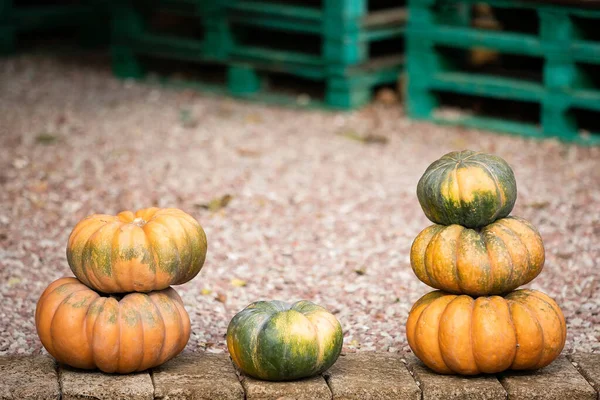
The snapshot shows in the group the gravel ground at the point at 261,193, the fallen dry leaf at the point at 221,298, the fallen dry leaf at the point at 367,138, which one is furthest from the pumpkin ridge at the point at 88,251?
the fallen dry leaf at the point at 367,138

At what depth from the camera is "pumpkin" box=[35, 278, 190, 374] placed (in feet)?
11.6

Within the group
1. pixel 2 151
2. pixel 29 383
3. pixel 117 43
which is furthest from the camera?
pixel 117 43

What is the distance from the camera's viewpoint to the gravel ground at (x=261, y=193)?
15.2ft

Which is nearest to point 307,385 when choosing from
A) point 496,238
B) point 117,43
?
point 496,238

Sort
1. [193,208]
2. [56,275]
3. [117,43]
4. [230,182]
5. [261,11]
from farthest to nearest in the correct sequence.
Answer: [117,43] < [261,11] < [230,182] < [193,208] < [56,275]

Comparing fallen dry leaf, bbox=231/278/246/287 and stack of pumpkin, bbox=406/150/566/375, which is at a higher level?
stack of pumpkin, bbox=406/150/566/375

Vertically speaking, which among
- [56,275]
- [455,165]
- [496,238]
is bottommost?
[56,275]

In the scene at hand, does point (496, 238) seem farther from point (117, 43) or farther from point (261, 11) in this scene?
point (117, 43)

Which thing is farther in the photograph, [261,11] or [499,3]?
[261,11]

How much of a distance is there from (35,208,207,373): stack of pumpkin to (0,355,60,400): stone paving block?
9cm

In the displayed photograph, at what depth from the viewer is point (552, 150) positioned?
696cm

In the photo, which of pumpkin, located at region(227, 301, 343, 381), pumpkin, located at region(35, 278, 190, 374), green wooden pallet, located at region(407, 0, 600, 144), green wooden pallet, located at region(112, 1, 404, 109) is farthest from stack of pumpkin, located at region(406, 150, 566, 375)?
green wooden pallet, located at region(112, 1, 404, 109)

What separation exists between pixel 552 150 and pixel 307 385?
398 centimetres

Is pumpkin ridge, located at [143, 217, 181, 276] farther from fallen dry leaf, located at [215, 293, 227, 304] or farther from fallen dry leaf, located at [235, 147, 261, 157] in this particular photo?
fallen dry leaf, located at [235, 147, 261, 157]
